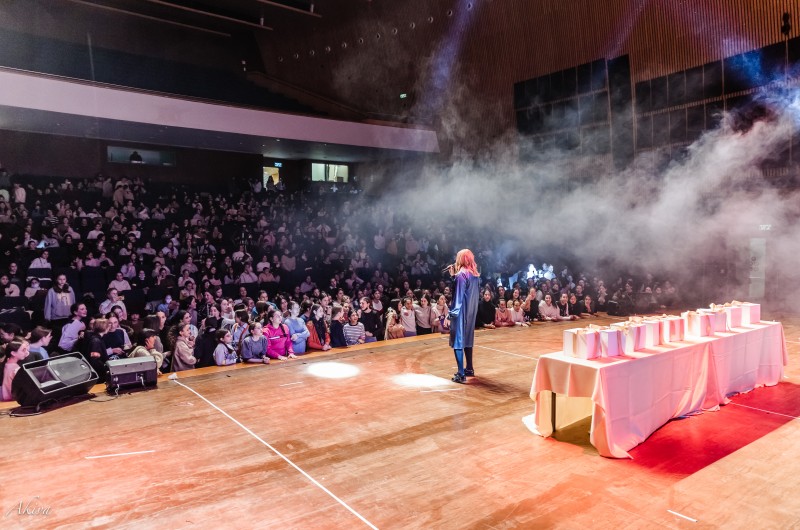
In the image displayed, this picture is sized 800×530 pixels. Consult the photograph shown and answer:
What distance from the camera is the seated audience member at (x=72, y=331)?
22.0 feet

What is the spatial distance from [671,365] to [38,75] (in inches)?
543

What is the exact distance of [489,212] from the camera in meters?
15.7

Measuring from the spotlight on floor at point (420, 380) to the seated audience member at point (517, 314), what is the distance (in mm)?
4148

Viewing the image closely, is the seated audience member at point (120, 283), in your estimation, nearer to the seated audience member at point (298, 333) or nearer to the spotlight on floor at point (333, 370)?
the seated audience member at point (298, 333)

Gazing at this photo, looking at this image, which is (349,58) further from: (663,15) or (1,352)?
(1,352)

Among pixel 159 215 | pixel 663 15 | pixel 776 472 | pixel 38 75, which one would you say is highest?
pixel 663 15

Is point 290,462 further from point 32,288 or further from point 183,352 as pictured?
point 32,288

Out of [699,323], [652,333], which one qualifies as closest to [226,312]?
[652,333]

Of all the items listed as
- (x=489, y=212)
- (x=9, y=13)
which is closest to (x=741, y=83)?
(x=489, y=212)

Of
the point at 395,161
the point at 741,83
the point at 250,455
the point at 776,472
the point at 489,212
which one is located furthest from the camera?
Result: the point at 395,161

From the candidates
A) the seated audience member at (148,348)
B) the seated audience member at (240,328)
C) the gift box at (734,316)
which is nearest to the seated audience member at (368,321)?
the seated audience member at (240,328)

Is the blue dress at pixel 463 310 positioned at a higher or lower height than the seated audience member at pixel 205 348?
higher

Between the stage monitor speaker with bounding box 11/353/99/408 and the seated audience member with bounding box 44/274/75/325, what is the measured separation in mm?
3227

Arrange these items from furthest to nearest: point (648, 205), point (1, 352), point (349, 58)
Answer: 1. point (349, 58)
2. point (648, 205)
3. point (1, 352)
